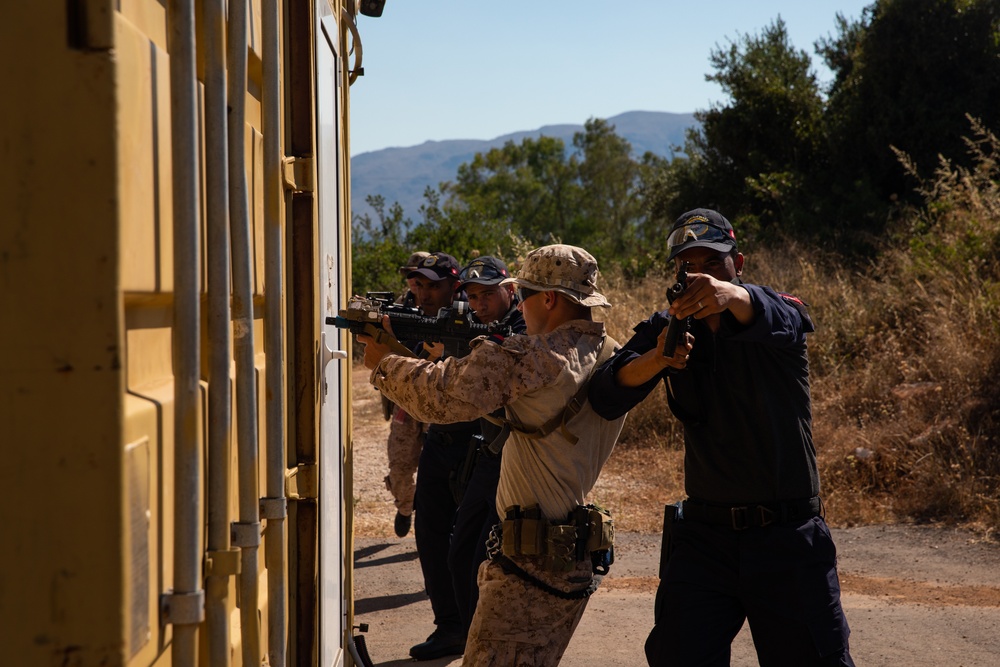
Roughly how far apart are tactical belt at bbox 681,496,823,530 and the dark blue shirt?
2 cm

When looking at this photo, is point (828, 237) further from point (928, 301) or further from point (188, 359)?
point (188, 359)

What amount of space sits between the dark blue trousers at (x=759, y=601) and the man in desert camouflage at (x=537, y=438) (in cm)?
29

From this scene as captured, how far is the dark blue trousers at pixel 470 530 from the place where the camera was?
437 centimetres

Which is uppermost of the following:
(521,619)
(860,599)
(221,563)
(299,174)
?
(299,174)

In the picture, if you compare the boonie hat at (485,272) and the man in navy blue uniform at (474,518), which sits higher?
the boonie hat at (485,272)

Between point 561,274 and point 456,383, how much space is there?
50 centimetres

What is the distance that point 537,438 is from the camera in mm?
3051

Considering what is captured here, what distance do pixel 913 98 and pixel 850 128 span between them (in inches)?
38.9

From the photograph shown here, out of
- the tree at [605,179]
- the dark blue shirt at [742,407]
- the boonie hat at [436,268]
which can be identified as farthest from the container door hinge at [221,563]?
the tree at [605,179]

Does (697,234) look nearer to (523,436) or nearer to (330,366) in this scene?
(523,436)

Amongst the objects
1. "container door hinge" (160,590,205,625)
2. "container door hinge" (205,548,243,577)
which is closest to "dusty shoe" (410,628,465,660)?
"container door hinge" (205,548,243,577)

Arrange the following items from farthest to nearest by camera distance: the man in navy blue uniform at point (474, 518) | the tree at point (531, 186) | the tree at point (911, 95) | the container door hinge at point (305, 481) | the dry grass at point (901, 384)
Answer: the tree at point (531, 186) → the tree at point (911, 95) → the dry grass at point (901, 384) → the man in navy blue uniform at point (474, 518) → the container door hinge at point (305, 481)

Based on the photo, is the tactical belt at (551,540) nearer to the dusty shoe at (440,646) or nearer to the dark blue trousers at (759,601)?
the dark blue trousers at (759,601)

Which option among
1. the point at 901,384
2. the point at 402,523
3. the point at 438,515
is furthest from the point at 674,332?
the point at 901,384
